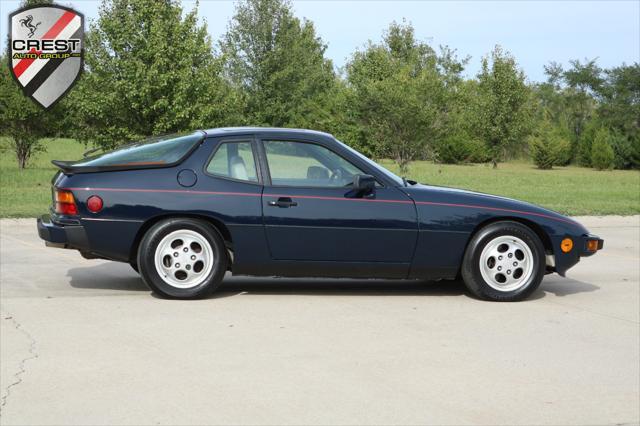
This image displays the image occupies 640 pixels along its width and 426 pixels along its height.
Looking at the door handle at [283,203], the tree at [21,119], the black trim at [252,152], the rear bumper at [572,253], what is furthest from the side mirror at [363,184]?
the tree at [21,119]

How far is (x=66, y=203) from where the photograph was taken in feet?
25.3

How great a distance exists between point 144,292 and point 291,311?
1466 mm

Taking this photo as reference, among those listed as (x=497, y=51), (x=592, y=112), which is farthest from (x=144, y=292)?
(x=592, y=112)

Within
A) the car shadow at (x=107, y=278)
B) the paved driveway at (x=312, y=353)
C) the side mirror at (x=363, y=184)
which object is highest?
the side mirror at (x=363, y=184)

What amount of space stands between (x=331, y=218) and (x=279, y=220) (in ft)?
1.42

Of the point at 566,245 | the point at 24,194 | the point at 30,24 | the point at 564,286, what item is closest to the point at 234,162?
the point at 566,245

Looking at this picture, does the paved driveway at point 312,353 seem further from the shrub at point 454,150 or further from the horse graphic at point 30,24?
the shrub at point 454,150

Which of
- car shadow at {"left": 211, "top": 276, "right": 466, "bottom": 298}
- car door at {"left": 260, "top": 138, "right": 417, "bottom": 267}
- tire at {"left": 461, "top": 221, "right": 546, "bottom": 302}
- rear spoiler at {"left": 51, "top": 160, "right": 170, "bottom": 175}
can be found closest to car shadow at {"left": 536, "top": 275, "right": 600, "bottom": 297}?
tire at {"left": 461, "top": 221, "right": 546, "bottom": 302}

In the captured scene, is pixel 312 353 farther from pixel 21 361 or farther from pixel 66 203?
pixel 66 203

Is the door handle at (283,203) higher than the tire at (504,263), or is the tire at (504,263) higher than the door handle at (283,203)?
the door handle at (283,203)

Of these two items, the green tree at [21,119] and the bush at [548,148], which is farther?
the bush at [548,148]

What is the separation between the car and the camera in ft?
25.1

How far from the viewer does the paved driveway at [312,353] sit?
4.82 metres

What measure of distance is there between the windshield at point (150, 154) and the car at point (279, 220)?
0.01 metres
